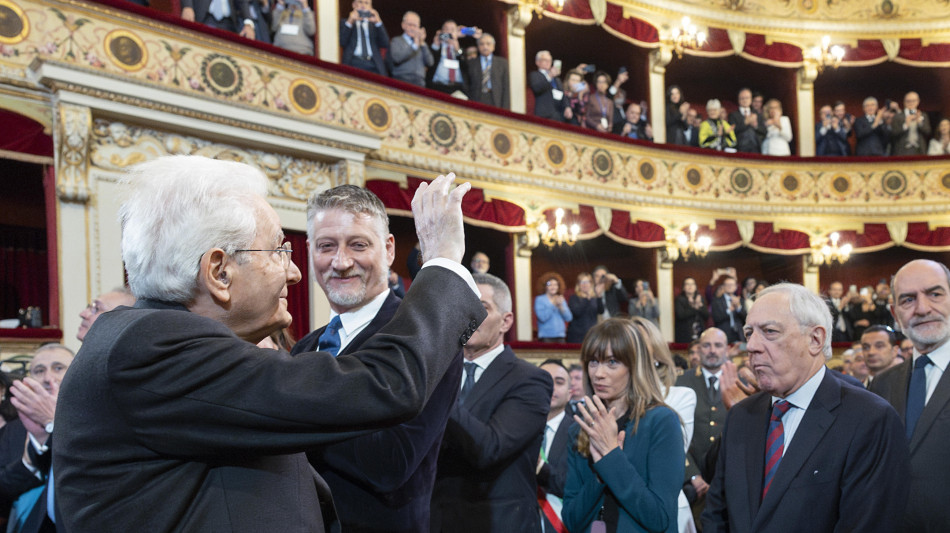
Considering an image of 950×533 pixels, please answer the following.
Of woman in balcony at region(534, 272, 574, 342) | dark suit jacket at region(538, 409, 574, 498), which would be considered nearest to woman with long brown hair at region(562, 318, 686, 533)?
dark suit jacket at region(538, 409, 574, 498)

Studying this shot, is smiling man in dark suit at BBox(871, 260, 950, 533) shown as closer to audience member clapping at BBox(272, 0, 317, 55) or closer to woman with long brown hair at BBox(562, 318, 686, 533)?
woman with long brown hair at BBox(562, 318, 686, 533)

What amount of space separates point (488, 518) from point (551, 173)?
27.4 feet

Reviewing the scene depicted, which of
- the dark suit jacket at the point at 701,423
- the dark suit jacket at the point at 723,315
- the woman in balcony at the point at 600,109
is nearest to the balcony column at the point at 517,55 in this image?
the woman in balcony at the point at 600,109

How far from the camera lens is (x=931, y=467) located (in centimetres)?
262

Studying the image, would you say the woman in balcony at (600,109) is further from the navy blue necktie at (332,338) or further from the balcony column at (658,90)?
the navy blue necktie at (332,338)

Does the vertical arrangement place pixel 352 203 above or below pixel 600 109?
below

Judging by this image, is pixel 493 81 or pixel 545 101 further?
pixel 545 101

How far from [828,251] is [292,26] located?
9.36m

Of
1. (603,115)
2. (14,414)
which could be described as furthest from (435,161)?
(14,414)

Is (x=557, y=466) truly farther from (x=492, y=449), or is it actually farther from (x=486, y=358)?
(x=492, y=449)

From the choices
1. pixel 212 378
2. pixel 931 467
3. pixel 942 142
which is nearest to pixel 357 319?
pixel 212 378

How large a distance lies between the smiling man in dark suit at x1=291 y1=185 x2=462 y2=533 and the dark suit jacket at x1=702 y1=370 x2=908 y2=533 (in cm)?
99

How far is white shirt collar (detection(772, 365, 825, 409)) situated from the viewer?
7.45 ft

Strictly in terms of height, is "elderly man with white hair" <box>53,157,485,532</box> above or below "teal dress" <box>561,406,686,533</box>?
above
